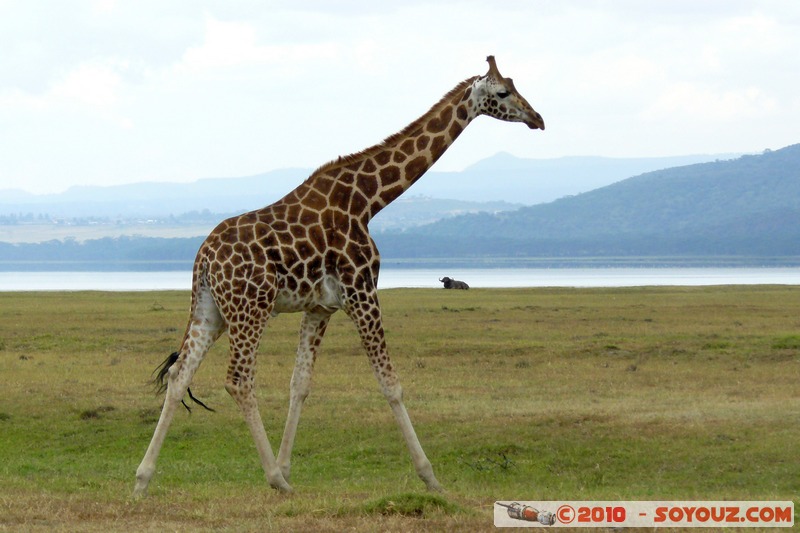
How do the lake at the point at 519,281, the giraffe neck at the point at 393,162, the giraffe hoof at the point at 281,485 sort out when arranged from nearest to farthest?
the giraffe hoof at the point at 281,485 → the giraffe neck at the point at 393,162 → the lake at the point at 519,281

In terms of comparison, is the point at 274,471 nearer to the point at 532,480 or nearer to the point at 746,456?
the point at 532,480

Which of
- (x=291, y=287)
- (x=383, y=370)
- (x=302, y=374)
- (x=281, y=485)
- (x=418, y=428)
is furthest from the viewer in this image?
(x=418, y=428)

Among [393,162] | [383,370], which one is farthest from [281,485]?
[393,162]

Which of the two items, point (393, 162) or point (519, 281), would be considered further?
point (519, 281)

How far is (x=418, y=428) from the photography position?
56.2 ft

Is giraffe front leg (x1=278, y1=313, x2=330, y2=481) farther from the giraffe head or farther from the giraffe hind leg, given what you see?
the giraffe head

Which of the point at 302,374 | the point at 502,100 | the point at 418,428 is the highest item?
the point at 502,100

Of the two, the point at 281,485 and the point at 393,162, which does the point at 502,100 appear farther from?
the point at 281,485

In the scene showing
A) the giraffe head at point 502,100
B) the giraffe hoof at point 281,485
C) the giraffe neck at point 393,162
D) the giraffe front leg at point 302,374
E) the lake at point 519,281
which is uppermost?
the giraffe head at point 502,100

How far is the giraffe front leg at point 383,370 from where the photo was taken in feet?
37.9

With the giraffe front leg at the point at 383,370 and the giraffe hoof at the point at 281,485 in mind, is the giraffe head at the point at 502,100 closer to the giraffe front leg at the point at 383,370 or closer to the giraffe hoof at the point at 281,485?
the giraffe front leg at the point at 383,370

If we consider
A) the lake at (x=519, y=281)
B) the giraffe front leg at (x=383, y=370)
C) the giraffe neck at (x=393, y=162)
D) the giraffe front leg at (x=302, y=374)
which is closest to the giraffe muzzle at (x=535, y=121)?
the giraffe neck at (x=393, y=162)

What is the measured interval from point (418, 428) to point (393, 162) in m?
5.66

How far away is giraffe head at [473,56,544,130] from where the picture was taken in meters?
12.5
